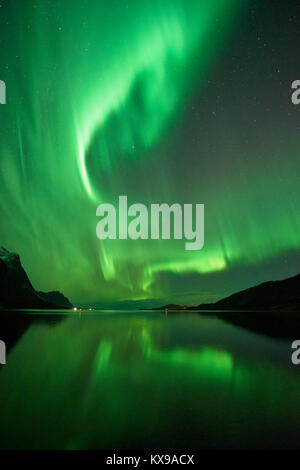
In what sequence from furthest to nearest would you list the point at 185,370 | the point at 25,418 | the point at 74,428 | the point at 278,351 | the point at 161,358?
the point at 278,351 < the point at 161,358 < the point at 185,370 < the point at 25,418 < the point at 74,428

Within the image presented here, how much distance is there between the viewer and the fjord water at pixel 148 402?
6.05m

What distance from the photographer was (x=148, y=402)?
8.33 metres

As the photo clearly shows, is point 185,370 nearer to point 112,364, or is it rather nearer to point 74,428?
point 112,364

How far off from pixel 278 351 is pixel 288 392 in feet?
27.1

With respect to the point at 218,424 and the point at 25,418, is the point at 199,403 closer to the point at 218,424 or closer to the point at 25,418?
the point at 218,424

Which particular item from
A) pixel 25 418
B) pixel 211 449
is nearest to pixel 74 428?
pixel 25 418

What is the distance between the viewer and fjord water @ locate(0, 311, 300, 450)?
605cm

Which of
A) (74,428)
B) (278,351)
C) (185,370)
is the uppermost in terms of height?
(278,351)

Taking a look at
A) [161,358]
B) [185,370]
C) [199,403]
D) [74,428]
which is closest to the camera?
[74,428]

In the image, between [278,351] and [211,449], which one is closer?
[211,449]

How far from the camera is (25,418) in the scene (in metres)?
6.99

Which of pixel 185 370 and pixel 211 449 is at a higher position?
pixel 185 370

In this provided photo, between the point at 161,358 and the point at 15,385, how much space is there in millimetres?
6796
